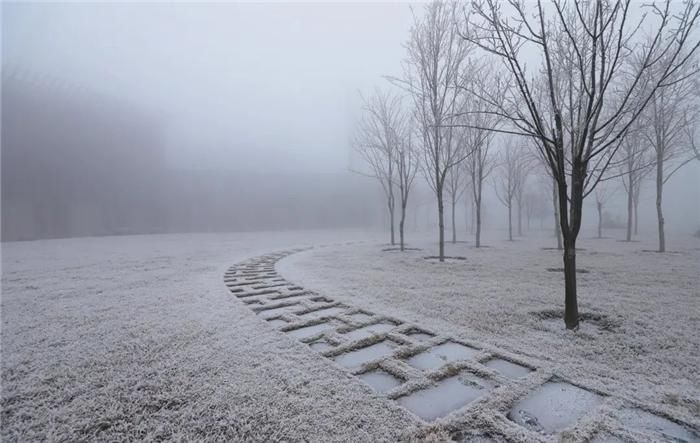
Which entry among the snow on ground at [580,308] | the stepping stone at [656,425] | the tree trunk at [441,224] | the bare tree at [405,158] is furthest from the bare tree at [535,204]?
the stepping stone at [656,425]

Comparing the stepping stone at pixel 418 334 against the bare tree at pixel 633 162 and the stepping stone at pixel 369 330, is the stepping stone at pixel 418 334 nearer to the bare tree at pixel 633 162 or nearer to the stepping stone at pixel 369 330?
the stepping stone at pixel 369 330

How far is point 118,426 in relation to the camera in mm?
1320

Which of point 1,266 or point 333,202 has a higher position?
point 333,202

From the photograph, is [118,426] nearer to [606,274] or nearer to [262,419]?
[262,419]

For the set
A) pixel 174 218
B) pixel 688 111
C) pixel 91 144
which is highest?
pixel 91 144

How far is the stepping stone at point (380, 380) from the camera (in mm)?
1629

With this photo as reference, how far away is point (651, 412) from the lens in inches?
53.6

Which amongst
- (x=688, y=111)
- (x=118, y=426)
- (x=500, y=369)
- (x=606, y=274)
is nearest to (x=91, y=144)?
(x=118, y=426)

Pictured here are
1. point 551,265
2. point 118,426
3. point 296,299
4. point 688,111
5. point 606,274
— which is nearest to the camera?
point 118,426

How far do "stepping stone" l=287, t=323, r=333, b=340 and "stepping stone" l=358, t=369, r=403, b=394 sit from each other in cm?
76

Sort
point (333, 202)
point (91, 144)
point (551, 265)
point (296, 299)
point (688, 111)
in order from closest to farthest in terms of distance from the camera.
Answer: point (296, 299)
point (551, 265)
point (688, 111)
point (91, 144)
point (333, 202)

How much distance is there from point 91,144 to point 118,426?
16908 mm

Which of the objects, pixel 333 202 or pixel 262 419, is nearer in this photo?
pixel 262 419

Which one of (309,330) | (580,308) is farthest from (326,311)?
(580,308)
